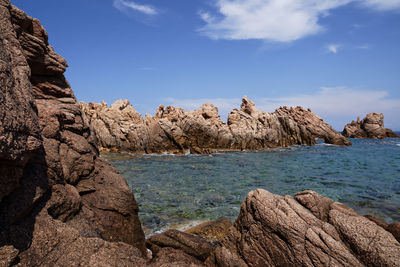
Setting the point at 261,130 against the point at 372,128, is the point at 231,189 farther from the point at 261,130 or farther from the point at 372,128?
the point at 372,128

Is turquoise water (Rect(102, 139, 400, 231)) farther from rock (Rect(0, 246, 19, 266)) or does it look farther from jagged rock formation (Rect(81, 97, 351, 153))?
jagged rock formation (Rect(81, 97, 351, 153))

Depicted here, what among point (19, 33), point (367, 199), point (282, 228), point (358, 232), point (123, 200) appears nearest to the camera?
point (358, 232)

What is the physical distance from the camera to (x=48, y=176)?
6277mm

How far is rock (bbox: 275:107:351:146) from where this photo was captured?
241 ft

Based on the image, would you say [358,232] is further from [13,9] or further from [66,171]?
[13,9]

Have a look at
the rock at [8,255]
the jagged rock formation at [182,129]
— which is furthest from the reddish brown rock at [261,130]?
the rock at [8,255]

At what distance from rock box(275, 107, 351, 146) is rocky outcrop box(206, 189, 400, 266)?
70.1 m

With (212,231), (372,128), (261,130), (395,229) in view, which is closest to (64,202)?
(212,231)

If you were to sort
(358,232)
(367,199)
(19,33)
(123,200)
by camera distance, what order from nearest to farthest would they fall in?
(358,232)
(19,33)
(123,200)
(367,199)

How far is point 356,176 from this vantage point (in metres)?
23.8

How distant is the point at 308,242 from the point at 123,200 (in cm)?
582

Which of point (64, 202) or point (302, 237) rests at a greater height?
point (64, 202)

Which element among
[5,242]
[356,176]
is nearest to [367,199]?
[356,176]

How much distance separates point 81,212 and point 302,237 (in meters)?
6.12
